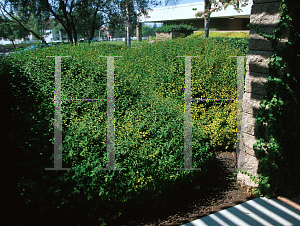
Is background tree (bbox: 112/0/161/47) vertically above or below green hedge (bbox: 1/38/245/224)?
above

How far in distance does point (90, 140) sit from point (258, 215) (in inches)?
98.0

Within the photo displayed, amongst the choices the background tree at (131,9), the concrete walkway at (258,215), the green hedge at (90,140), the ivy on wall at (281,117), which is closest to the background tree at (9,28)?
the background tree at (131,9)

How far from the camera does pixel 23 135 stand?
3.78m

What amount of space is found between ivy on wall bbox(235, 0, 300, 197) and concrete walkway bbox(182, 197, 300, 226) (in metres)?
0.23

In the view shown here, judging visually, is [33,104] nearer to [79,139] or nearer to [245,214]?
[79,139]

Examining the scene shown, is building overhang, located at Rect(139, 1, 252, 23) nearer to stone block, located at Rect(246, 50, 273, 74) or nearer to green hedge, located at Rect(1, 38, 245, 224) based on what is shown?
green hedge, located at Rect(1, 38, 245, 224)

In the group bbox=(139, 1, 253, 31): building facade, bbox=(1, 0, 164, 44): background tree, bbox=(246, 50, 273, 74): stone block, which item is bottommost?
bbox=(246, 50, 273, 74): stone block

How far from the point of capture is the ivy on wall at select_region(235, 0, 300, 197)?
3.39 m

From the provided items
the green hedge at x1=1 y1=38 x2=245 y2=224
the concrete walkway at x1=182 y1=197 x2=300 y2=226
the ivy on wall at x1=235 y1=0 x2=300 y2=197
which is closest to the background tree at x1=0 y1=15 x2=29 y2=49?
the green hedge at x1=1 y1=38 x2=245 y2=224

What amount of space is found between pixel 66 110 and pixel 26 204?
1.86 m

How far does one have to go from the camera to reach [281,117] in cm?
358

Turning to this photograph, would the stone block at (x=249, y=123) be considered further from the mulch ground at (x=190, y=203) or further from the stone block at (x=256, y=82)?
the mulch ground at (x=190, y=203)

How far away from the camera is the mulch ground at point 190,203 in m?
3.49

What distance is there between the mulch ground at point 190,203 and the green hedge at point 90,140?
0.89 ft
